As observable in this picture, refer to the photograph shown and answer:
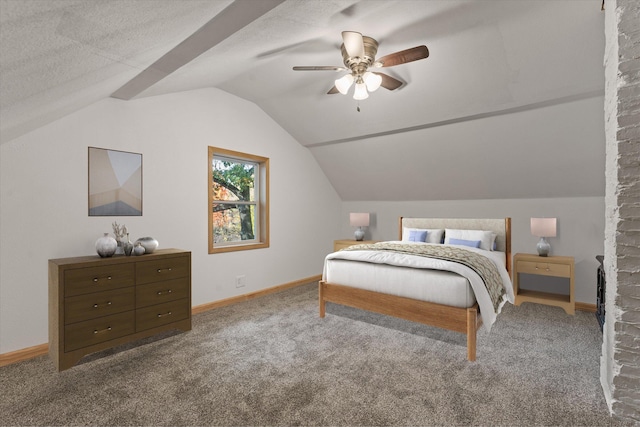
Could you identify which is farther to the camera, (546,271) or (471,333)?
(546,271)

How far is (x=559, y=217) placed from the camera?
155 inches

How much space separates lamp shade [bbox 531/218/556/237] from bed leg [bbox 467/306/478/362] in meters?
1.93

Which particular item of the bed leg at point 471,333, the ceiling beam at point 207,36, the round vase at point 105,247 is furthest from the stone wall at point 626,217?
the round vase at point 105,247

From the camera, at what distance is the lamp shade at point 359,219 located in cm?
529

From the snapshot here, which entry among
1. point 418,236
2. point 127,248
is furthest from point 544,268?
point 127,248

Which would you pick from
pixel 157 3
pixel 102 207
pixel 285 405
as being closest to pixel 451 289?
pixel 285 405

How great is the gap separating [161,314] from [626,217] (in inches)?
133

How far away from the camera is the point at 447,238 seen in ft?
14.1

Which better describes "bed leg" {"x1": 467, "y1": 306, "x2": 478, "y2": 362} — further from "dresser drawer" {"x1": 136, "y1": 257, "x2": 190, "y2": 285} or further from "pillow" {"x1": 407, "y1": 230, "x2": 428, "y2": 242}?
"dresser drawer" {"x1": 136, "y1": 257, "x2": 190, "y2": 285}

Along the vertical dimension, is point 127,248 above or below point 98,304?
above

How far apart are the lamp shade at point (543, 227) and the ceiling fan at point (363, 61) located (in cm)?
243

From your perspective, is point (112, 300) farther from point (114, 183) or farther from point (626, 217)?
point (626, 217)

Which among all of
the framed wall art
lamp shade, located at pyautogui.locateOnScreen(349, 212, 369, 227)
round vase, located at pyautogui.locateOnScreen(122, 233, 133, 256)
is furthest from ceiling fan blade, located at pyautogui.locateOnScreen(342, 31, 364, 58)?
lamp shade, located at pyautogui.locateOnScreen(349, 212, 369, 227)

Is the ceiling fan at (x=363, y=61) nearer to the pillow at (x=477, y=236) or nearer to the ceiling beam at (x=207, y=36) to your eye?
the ceiling beam at (x=207, y=36)
